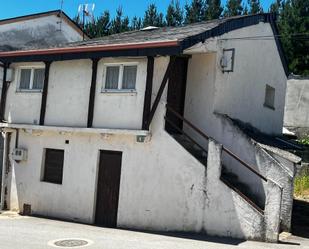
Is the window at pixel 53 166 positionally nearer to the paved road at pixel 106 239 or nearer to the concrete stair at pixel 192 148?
the paved road at pixel 106 239

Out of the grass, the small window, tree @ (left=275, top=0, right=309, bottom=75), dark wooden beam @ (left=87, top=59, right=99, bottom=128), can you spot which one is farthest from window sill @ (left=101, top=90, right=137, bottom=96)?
tree @ (left=275, top=0, right=309, bottom=75)

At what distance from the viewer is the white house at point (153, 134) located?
1172cm

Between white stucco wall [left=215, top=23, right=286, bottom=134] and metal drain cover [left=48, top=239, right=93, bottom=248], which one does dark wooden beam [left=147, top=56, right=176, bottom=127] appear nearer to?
white stucco wall [left=215, top=23, right=286, bottom=134]

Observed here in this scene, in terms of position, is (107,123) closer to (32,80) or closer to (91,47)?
(91,47)

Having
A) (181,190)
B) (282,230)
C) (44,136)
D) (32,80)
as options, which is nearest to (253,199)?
(282,230)

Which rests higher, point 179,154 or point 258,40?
point 258,40

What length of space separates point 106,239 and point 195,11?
2442 cm

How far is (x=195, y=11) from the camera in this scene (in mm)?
32812

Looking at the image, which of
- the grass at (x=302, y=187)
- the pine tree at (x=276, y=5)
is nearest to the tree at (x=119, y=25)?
the pine tree at (x=276, y=5)

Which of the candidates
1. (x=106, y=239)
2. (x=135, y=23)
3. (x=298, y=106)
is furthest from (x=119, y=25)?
(x=106, y=239)

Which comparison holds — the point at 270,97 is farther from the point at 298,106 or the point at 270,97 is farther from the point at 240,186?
the point at 298,106

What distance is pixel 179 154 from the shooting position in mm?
12062

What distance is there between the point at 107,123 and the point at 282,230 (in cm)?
545

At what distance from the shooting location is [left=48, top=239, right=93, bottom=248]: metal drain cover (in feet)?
33.7
